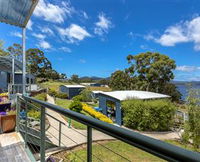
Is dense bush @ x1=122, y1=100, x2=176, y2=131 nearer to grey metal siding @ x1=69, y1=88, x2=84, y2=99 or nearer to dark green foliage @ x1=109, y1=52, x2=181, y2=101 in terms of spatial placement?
dark green foliage @ x1=109, y1=52, x2=181, y2=101

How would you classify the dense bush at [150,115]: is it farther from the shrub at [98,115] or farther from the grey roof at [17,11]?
the grey roof at [17,11]

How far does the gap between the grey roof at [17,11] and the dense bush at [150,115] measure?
7894 millimetres

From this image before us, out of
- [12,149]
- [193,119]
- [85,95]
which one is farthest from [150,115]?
[85,95]

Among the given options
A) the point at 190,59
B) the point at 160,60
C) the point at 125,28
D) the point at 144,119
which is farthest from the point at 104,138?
the point at 190,59

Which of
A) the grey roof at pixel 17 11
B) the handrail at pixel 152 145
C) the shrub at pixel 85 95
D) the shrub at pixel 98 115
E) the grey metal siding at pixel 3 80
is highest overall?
the grey roof at pixel 17 11

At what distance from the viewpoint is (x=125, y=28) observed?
27422 mm

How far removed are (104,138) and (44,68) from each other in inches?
1075

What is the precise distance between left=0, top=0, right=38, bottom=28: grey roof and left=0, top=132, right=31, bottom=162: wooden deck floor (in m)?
2.93

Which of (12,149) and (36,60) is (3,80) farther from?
(36,60)

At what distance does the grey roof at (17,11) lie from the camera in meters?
→ 2.77

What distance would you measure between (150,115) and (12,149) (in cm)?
809

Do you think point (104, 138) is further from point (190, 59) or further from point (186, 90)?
point (190, 59)

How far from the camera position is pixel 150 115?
344 inches

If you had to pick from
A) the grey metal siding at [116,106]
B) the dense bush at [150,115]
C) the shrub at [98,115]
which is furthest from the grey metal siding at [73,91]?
the dense bush at [150,115]
